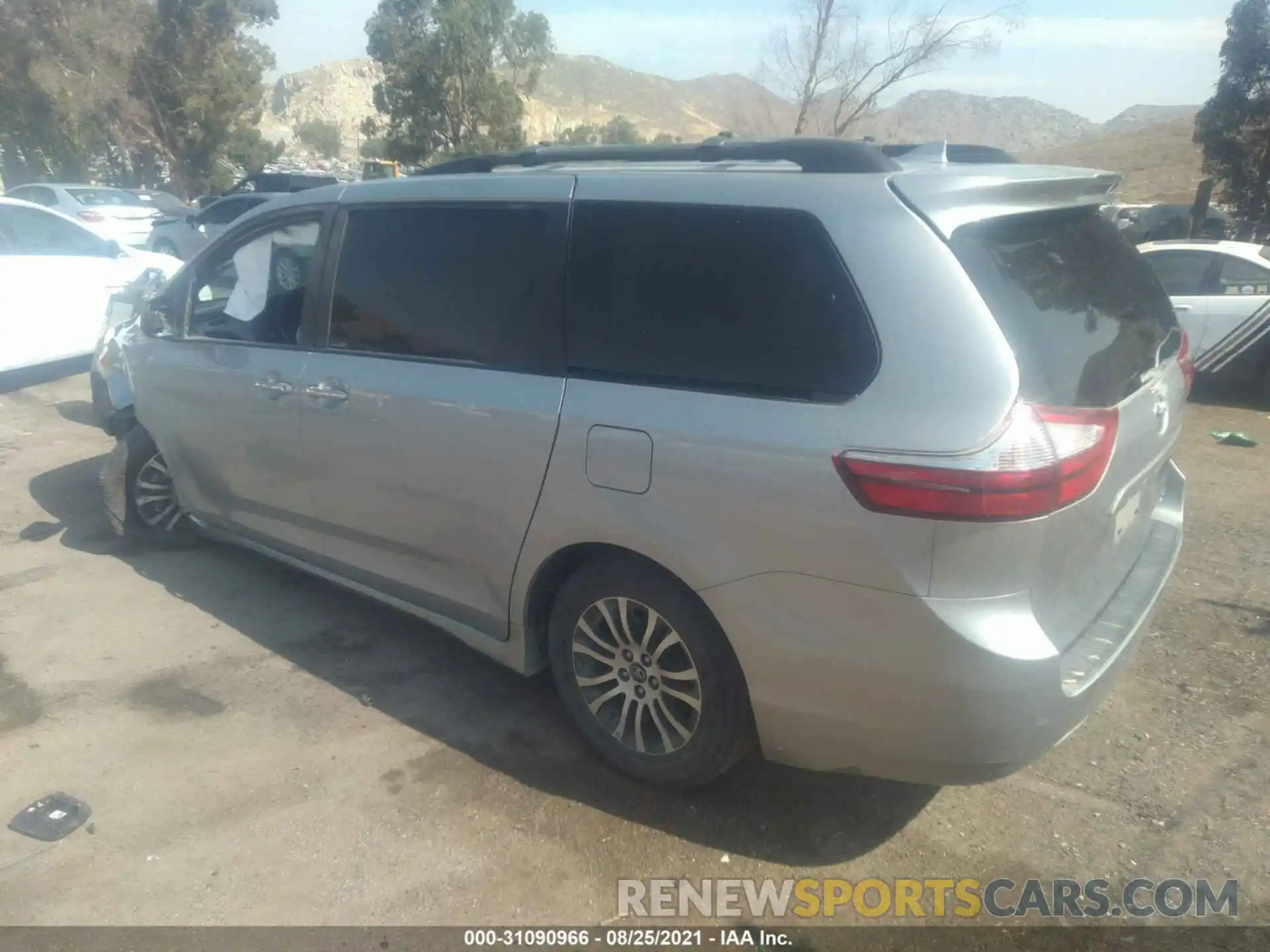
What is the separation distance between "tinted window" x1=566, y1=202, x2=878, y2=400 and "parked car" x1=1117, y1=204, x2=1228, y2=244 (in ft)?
43.0

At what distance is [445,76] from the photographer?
33.5 metres

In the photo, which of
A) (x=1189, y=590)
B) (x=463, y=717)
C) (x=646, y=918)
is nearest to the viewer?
(x=646, y=918)

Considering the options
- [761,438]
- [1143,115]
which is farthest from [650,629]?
[1143,115]

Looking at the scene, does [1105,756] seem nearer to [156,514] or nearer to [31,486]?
[156,514]

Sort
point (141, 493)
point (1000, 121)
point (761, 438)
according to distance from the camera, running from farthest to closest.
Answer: point (1000, 121) < point (141, 493) < point (761, 438)

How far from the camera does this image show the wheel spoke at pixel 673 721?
3014mm

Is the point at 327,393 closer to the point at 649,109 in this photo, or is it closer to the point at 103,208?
the point at 103,208

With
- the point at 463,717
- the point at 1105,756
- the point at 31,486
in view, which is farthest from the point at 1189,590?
the point at 31,486

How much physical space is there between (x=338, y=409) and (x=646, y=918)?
2187 mm

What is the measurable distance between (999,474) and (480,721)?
2192mm

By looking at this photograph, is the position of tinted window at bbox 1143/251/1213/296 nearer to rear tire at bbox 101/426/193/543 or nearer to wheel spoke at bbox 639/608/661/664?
wheel spoke at bbox 639/608/661/664

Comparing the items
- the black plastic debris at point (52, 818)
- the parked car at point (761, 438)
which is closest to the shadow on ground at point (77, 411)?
the parked car at point (761, 438)

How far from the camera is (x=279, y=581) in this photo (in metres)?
4.86

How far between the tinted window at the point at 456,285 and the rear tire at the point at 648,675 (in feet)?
2.53
